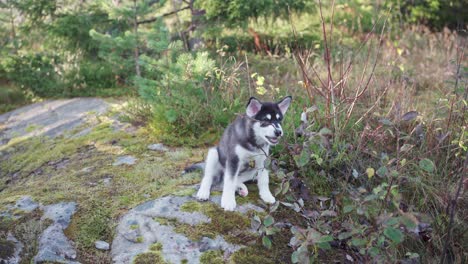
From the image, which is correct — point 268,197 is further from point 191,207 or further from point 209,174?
point 191,207

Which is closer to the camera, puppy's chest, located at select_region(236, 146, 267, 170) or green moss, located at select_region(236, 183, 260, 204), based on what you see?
puppy's chest, located at select_region(236, 146, 267, 170)

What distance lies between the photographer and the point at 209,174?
438 centimetres

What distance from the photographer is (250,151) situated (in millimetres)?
4055

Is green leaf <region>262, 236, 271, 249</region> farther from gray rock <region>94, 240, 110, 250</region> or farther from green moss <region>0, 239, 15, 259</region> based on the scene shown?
green moss <region>0, 239, 15, 259</region>

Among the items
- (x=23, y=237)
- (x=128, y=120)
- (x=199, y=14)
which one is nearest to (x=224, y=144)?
(x=23, y=237)

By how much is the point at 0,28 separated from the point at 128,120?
5.43 metres

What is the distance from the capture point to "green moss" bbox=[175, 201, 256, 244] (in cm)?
389

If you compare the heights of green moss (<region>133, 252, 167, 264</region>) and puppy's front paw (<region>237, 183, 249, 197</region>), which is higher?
puppy's front paw (<region>237, 183, 249, 197</region>)

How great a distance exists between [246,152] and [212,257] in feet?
3.04

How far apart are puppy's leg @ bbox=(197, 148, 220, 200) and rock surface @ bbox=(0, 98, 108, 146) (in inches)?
126

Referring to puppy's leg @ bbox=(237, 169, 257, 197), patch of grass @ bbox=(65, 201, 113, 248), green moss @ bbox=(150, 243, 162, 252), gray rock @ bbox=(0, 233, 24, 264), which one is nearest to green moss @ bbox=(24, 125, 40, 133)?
patch of grass @ bbox=(65, 201, 113, 248)

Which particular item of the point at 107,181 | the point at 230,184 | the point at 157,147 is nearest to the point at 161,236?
the point at 230,184

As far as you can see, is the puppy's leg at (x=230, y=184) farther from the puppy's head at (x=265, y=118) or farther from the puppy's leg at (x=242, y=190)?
the puppy's head at (x=265, y=118)

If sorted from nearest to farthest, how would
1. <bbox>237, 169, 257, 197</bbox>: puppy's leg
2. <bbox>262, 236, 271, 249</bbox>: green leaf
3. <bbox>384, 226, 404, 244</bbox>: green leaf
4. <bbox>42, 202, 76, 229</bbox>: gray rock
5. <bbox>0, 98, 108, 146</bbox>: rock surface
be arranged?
<bbox>384, 226, 404, 244</bbox>: green leaf
<bbox>262, 236, 271, 249</bbox>: green leaf
<bbox>42, 202, 76, 229</bbox>: gray rock
<bbox>237, 169, 257, 197</bbox>: puppy's leg
<bbox>0, 98, 108, 146</bbox>: rock surface
